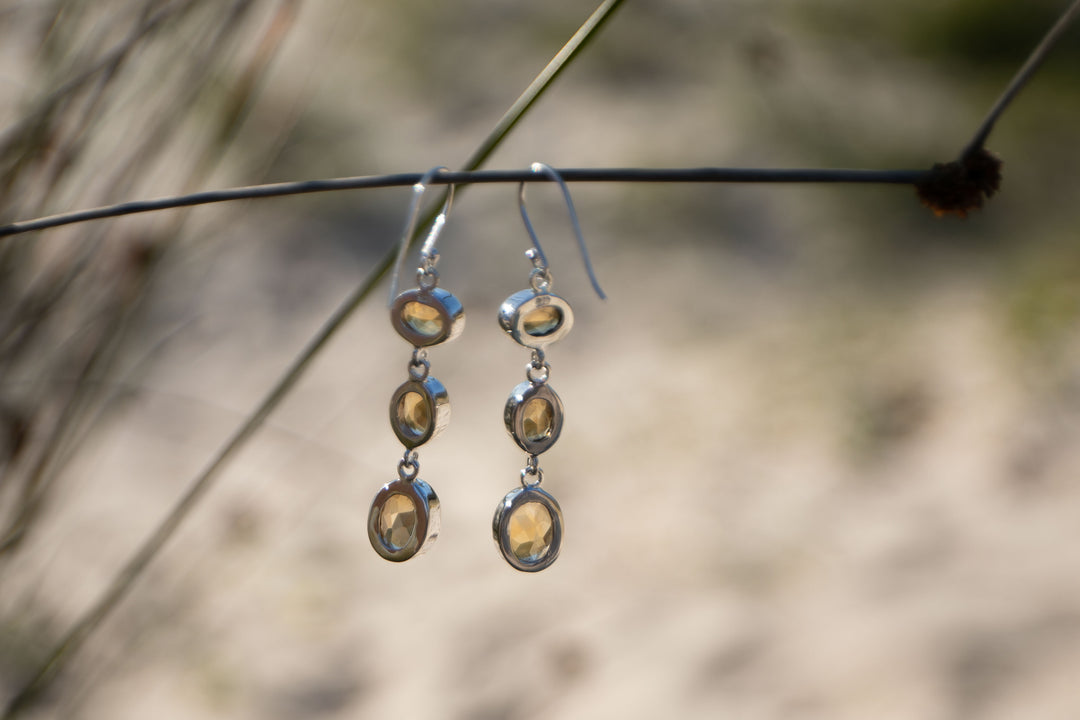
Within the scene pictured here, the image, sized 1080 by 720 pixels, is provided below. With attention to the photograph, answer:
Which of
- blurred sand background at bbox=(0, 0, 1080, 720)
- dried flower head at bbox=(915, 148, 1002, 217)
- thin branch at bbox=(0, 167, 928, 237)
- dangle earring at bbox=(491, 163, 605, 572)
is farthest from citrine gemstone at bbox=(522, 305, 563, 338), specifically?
blurred sand background at bbox=(0, 0, 1080, 720)

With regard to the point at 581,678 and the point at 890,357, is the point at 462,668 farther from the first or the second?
the point at 890,357

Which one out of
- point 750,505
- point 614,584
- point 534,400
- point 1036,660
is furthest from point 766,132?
point 534,400

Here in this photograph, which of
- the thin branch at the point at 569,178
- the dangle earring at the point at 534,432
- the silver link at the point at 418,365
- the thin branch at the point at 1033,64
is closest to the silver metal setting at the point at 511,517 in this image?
the dangle earring at the point at 534,432

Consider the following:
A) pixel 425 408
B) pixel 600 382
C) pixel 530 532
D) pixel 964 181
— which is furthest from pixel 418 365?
pixel 600 382

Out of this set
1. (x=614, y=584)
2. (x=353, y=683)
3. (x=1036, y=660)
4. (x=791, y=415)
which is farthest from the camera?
(x=791, y=415)

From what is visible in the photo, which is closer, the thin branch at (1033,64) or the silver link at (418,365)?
the thin branch at (1033,64)

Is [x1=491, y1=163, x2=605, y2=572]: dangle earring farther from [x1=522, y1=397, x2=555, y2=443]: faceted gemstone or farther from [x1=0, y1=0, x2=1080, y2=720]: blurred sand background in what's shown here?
[x1=0, y1=0, x2=1080, y2=720]: blurred sand background

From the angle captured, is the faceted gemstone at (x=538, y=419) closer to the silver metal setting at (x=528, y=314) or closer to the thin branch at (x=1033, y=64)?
the silver metal setting at (x=528, y=314)
